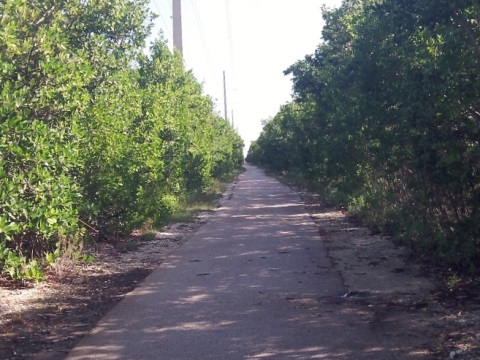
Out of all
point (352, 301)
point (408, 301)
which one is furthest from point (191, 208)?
point (408, 301)

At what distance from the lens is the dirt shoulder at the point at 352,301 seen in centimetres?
726

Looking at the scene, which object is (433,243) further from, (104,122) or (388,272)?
(104,122)

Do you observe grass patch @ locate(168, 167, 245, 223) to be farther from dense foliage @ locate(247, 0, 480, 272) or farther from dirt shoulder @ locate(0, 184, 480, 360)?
dirt shoulder @ locate(0, 184, 480, 360)

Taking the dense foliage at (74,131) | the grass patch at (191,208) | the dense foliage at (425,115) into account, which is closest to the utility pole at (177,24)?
the grass patch at (191,208)

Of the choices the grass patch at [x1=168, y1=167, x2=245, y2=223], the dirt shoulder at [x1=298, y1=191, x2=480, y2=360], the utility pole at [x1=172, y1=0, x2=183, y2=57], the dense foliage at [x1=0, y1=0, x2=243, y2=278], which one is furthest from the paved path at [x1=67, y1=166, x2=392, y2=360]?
the utility pole at [x1=172, y1=0, x2=183, y2=57]

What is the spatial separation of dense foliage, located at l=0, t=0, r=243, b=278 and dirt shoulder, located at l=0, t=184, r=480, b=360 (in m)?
0.56

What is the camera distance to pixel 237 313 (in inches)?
335

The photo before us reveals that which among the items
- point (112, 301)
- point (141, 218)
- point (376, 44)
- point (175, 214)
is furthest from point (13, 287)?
point (175, 214)

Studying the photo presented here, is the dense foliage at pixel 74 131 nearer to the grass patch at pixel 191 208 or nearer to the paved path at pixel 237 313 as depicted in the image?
the grass patch at pixel 191 208

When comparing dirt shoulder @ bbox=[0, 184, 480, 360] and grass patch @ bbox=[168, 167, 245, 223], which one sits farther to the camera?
grass patch @ bbox=[168, 167, 245, 223]

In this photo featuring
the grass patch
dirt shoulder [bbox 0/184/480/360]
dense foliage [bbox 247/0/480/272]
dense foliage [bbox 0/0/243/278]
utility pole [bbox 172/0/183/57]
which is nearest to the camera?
dirt shoulder [bbox 0/184/480/360]

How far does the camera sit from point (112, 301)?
9742 mm

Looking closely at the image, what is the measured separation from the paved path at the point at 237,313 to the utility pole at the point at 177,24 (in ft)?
58.4

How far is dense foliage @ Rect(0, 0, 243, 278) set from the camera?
9336 mm
